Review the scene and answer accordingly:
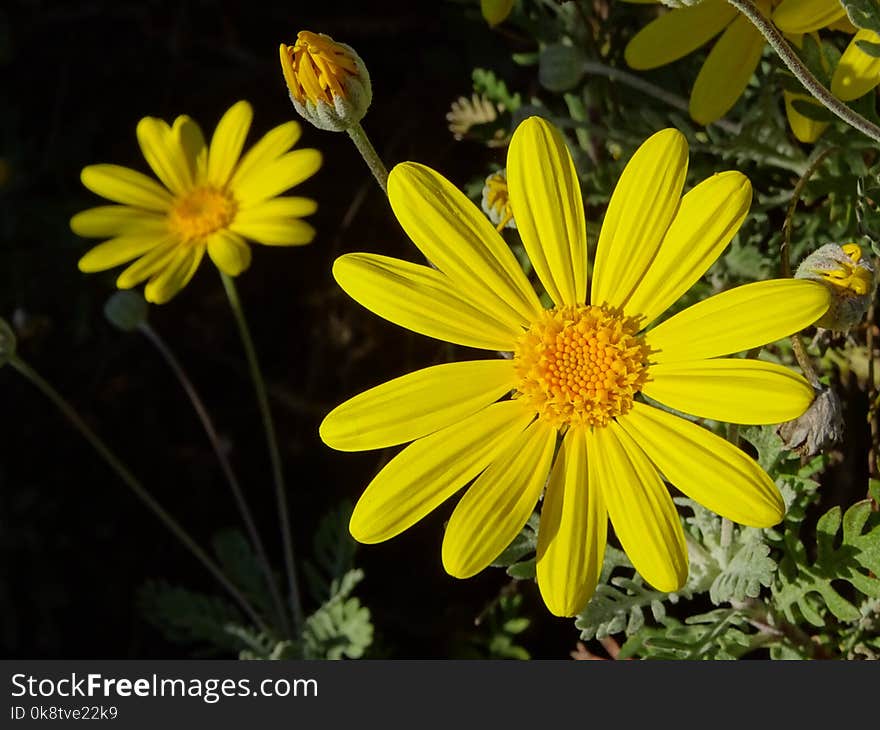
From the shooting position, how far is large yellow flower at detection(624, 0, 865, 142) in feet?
7.45

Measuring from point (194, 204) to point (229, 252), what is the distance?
0.29 metres

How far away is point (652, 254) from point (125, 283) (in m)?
1.25

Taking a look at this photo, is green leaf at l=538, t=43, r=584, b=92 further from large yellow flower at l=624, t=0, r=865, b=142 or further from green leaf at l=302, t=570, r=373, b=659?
green leaf at l=302, t=570, r=373, b=659

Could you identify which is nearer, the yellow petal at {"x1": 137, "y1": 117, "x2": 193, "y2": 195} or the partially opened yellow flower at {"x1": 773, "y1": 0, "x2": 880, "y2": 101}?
the partially opened yellow flower at {"x1": 773, "y1": 0, "x2": 880, "y2": 101}

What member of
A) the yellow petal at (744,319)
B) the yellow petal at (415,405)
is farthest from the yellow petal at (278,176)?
the yellow petal at (744,319)

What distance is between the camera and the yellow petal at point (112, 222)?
271cm

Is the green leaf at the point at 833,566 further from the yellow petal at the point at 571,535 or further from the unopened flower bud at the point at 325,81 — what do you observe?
the unopened flower bud at the point at 325,81

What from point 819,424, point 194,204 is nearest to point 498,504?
point 819,424

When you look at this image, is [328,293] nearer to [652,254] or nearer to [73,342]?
[73,342]

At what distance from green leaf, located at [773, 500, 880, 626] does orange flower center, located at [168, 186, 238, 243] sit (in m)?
1.54

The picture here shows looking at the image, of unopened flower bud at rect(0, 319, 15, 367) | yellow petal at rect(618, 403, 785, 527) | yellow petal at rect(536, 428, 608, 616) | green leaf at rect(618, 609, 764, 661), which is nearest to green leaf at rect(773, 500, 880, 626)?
green leaf at rect(618, 609, 764, 661)

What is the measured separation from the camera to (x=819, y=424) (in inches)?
73.7

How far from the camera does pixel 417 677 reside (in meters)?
2.59

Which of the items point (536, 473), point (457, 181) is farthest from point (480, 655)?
point (457, 181)
